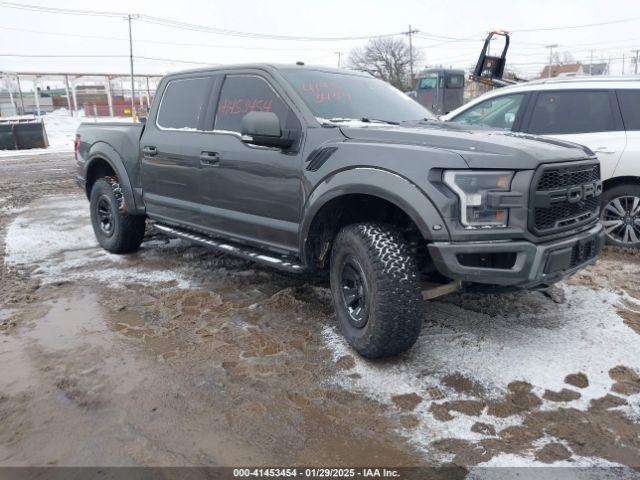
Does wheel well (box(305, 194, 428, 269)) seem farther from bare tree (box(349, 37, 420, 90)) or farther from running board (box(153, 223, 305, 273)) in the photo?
bare tree (box(349, 37, 420, 90))

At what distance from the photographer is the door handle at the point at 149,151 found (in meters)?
5.11

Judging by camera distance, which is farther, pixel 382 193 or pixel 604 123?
pixel 604 123

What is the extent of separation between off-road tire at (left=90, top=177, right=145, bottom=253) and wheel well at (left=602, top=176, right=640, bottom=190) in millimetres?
4903

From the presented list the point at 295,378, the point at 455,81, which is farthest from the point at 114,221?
the point at 455,81

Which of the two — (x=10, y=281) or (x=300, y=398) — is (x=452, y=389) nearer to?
(x=300, y=398)

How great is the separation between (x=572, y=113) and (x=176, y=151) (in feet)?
13.1

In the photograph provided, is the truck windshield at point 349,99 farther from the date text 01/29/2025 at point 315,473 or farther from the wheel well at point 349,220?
the date text 01/29/2025 at point 315,473

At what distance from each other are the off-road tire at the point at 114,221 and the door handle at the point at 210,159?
1654 millimetres

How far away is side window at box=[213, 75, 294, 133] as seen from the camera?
4004 mm

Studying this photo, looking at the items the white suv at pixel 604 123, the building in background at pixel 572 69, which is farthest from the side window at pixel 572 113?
the building in background at pixel 572 69

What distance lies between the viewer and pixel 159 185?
16.8ft

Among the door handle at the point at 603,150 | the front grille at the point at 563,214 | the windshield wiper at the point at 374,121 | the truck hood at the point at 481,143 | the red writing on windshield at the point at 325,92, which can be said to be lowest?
the front grille at the point at 563,214

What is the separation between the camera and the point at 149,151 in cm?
521

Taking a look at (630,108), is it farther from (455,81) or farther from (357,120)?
(455,81)
